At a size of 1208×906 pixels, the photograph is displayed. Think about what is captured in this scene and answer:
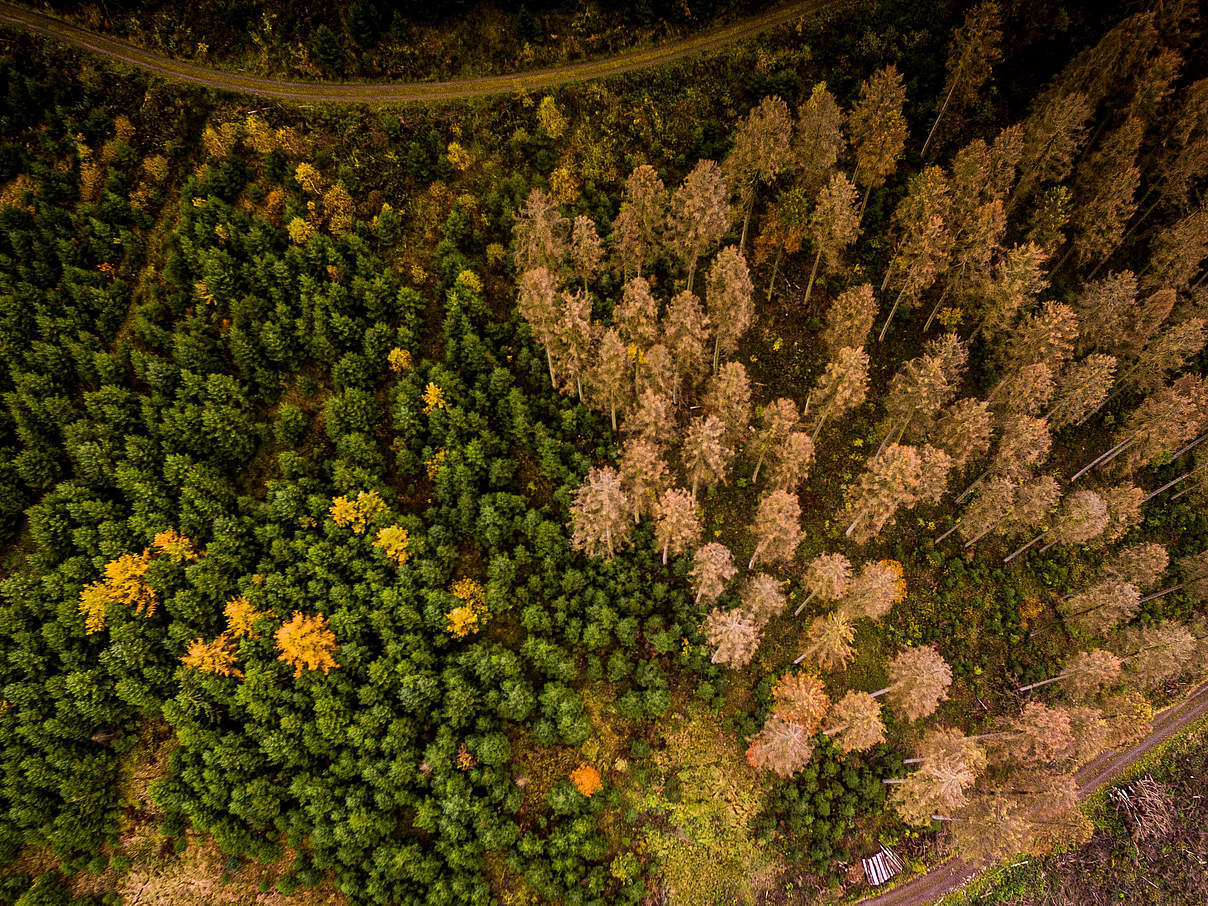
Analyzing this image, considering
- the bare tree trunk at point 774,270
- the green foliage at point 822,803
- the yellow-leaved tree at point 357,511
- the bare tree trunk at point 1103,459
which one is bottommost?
the green foliage at point 822,803

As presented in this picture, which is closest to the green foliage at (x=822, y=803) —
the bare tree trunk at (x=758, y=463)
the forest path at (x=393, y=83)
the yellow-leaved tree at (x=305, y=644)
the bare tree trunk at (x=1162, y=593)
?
the bare tree trunk at (x=758, y=463)

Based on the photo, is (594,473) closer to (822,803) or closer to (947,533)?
(822,803)

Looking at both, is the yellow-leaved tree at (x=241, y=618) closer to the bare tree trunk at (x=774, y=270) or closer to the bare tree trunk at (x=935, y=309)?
the bare tree trunk at (x=774, y=270)

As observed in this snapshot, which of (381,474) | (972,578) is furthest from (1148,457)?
(381,474)

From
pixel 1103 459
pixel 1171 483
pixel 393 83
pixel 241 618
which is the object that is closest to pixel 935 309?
pixel 1103 459

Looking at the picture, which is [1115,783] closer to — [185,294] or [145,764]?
[145,764]

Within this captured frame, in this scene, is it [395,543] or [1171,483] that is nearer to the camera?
[395,543]

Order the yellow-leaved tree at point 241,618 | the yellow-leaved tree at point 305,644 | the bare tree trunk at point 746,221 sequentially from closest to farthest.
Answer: the yellow-leaved tree at point 305,644
the yellow-leaved tree at point 241,618
the bare tree trunk at point 746,221
